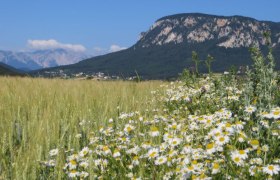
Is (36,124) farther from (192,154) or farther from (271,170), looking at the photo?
(271,170)

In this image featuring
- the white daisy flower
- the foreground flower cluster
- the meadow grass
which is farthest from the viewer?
the meadow grass

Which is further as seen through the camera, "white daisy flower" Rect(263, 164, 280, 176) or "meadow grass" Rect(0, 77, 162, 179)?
"meadow grass" Rect(0, 77, 162, 179)

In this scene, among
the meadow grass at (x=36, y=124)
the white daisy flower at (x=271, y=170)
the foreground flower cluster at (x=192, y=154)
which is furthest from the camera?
the meadow grass at (x=36, y=124)

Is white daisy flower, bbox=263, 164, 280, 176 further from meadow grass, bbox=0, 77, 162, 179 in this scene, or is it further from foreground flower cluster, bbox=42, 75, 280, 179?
meadow grass, bbox=0, 77, 162, 179

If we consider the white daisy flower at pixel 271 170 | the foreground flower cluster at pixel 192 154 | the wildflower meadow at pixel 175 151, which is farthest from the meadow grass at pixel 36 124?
the white daisy flower at pixel 271 170

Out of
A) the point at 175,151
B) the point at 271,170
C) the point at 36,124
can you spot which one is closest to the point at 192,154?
the point at 175,151

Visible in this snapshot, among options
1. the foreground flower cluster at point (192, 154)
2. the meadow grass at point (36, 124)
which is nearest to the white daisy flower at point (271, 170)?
the foreground flower cluster at point (192, 154)

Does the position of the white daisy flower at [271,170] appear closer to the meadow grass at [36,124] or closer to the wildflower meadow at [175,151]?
the wildflower meadow at [175,151]

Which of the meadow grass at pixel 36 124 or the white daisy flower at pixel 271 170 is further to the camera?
the meadow grass at pixel 36 124

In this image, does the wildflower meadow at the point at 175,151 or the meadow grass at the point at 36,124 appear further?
the meadow grass at the point at 36,124

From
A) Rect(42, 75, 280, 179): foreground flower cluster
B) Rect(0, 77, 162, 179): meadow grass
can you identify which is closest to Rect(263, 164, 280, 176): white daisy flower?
Rect(42, 75, 280, 179): foreground flower cluster

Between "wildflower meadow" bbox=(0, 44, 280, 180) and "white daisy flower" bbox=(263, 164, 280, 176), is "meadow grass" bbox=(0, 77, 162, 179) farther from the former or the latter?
"white daisy flower" bbox=(263, 164, 280, 176)

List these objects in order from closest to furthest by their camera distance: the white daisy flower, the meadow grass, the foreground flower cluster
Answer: the white daisy flower < the foreground flower cluster < the meadow grass

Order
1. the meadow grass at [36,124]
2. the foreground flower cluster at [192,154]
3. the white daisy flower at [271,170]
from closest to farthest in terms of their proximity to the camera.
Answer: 1. the white daisy flower at [271,170]
2. the foreground flower cluster at [192,154]
3. the meadow grass at [36,124]
